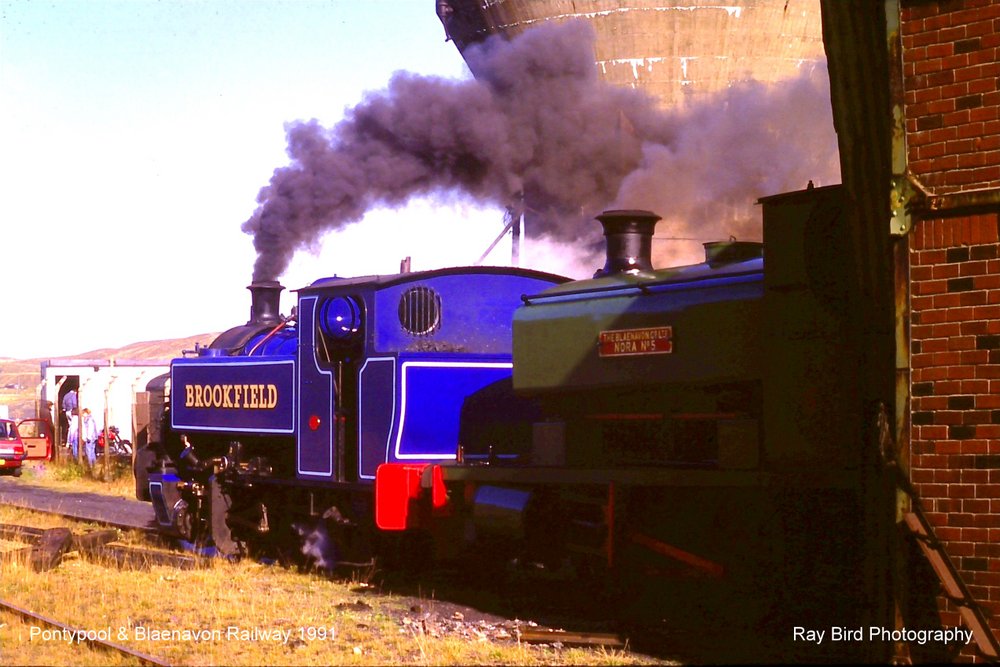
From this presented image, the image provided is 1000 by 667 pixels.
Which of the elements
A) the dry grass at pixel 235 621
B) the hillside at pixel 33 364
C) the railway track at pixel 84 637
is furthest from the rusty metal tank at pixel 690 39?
the hillside at pixel 33 364

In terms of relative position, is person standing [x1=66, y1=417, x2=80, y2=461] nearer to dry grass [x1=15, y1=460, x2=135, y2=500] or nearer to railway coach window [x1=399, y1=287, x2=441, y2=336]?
dry grass [x1=15, y1=460, x2=135, y2=500]

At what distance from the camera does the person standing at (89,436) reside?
27266 millimetres

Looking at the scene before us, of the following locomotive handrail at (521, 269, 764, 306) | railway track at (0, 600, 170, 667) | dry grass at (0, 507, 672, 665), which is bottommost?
dry grass at (0, 507, 672, 665)

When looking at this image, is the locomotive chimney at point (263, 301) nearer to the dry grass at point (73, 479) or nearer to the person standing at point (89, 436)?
the dry grass at point (73, 479)

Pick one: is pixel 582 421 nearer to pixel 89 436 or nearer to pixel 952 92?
pixel 952 92

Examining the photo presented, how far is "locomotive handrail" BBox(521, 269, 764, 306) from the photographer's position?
308 inches

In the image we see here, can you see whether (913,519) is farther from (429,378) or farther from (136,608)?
(136,608)

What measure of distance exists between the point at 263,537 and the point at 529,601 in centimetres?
388

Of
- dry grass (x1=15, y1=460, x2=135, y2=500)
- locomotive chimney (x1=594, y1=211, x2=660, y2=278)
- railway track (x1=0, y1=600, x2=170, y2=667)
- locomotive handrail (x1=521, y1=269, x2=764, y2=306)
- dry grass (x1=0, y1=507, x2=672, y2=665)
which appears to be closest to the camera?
railway track (x1=0, y1=600, x2=170, y2=667)

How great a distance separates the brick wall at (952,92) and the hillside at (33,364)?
7387 centimetres

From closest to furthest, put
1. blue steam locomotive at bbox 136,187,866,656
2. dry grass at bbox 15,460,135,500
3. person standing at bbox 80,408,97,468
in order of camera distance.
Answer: blue steam locomotive at bbox 136,187,866,656, dry grass at bbox 15,460,135,500, person standing at bbox 80,408,97,468

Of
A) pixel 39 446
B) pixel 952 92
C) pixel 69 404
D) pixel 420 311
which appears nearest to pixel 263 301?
pixel 420 311

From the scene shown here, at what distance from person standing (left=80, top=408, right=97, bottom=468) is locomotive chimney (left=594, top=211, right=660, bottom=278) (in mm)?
20575

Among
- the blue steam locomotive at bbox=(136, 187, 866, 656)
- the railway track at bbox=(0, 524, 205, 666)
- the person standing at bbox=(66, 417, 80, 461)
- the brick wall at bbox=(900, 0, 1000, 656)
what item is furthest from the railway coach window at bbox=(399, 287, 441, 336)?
the person standing at bbox=(66, 417, 80, 461)
